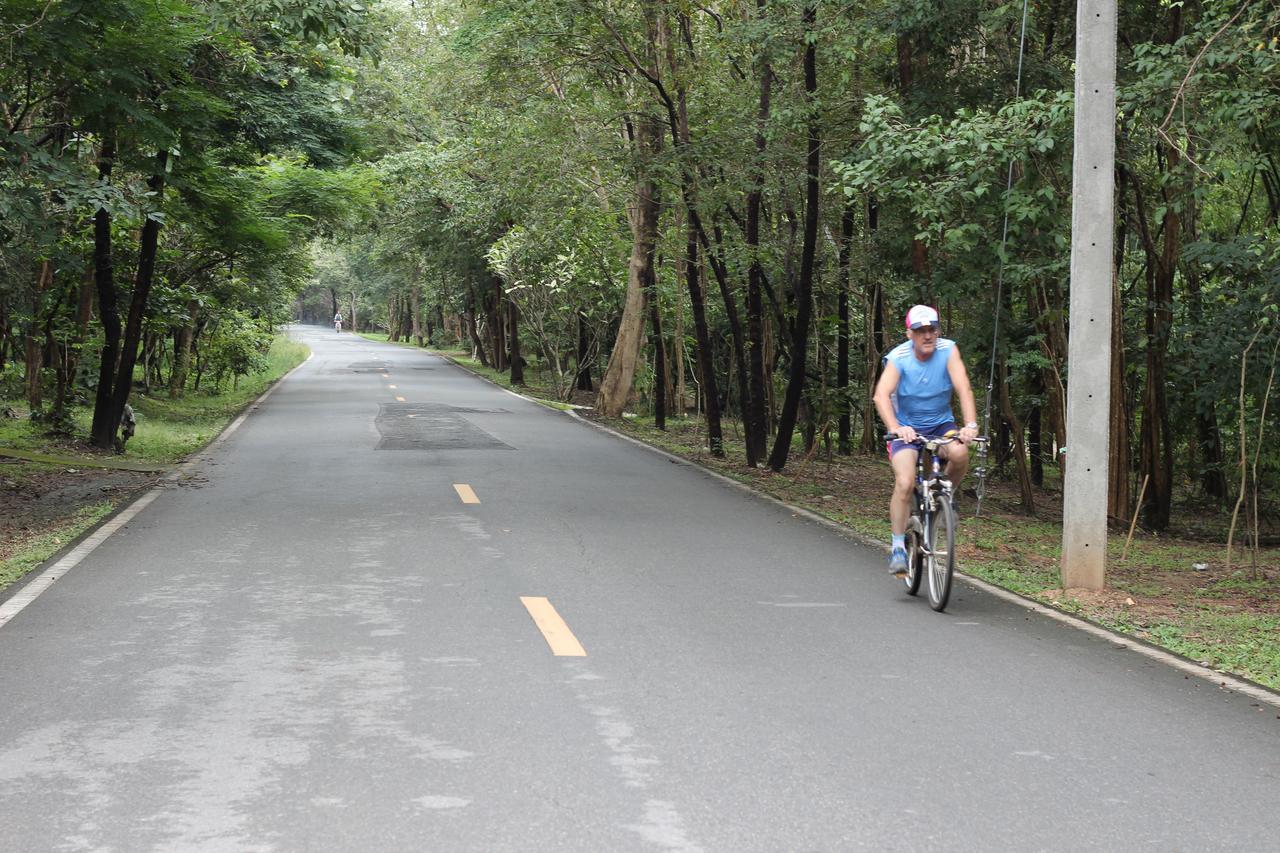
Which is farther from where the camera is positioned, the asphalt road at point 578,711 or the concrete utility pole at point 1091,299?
the concrete utility pole at point 1091,299

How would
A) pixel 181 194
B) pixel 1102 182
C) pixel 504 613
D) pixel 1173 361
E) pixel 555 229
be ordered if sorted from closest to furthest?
pixel 504 613 → pixel 1102 182 → pixel 1173 361 → pixel 181 194 → pixel 555 229

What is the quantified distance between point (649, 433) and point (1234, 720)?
71.5 ft

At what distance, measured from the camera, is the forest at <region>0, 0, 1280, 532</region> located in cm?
1245

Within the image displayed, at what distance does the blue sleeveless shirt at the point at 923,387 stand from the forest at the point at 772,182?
284cm

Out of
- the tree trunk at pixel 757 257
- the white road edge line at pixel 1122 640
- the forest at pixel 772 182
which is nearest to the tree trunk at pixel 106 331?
the forest at pixel 772 182

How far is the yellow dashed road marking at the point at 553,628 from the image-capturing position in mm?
7422

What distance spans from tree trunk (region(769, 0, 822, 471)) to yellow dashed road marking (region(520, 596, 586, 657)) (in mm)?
8560

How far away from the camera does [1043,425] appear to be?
81.8ft

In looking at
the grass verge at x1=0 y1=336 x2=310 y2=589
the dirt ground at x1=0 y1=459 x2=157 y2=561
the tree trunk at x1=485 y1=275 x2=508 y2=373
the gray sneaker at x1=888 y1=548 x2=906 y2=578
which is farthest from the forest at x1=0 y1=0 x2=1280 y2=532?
the tree trunk at x1=485 y1=275 x2=508 y2=373

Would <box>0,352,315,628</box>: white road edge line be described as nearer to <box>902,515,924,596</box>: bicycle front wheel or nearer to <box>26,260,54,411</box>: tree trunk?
<box>902,515,924,596</box>: bicycle front wheel

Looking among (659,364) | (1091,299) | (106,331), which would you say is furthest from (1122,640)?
(659,364)

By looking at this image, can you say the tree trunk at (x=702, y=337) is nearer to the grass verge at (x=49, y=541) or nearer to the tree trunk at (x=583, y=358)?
the grass verge at (x=49, y=541)

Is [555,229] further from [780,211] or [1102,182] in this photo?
Answer: [1102,182]

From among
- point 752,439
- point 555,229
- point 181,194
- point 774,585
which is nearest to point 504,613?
point 774,585
